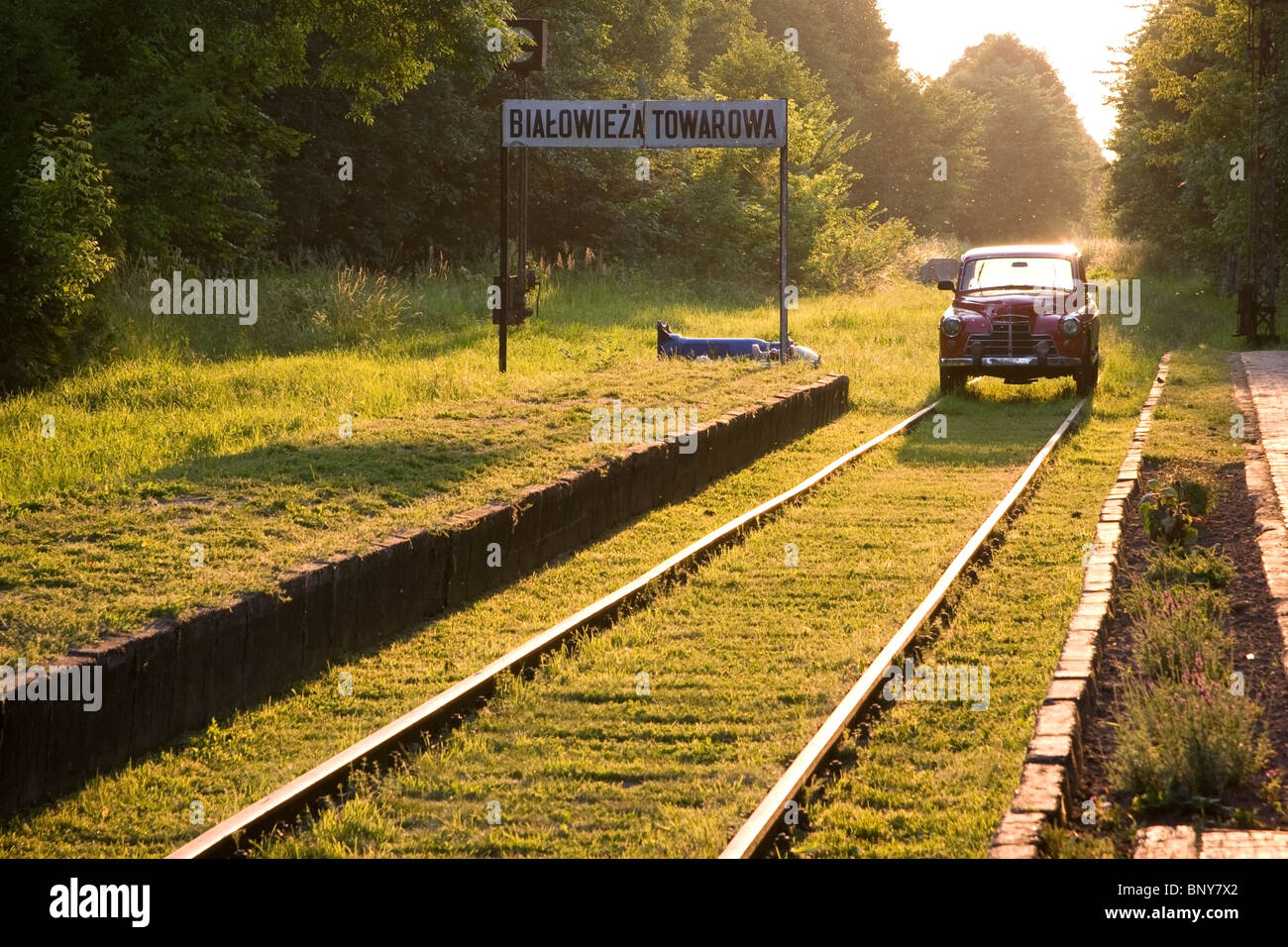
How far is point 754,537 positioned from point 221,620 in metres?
5.12

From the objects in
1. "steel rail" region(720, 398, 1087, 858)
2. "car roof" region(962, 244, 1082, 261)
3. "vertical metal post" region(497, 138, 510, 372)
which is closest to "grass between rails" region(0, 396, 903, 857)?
"steel rail" region(720, 398, 1087, 858)

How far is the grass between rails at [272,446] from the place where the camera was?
306 inches

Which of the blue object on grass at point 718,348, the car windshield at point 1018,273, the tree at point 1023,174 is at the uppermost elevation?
the tree at point 1023,174

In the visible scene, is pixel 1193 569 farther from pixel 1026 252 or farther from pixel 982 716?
pixel 1026 252

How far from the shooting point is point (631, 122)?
63.8ft

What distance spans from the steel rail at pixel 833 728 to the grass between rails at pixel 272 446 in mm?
2894

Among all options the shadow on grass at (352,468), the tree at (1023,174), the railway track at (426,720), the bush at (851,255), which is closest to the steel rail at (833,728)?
the railway track at (426,720)

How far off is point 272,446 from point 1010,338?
37.2 feet

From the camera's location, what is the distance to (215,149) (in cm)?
2456

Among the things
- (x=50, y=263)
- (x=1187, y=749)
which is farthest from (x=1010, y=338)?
(x=1187, y=749)

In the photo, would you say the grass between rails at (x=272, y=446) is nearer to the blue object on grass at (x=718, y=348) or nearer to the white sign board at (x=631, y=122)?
the blue object on grass at (x=718, y=348)

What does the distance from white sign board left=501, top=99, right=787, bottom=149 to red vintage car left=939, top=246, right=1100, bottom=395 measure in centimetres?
350
